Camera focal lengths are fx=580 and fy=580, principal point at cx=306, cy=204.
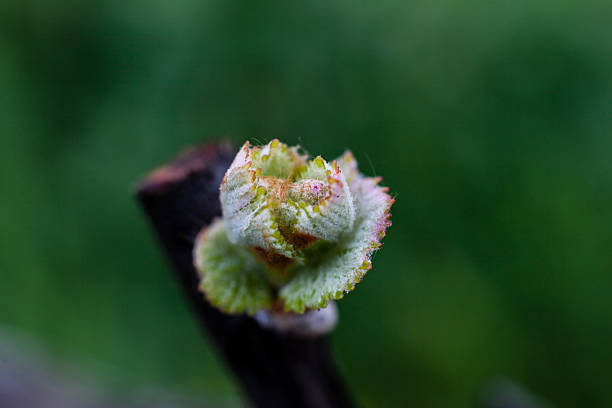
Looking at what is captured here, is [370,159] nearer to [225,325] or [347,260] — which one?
[225,325]

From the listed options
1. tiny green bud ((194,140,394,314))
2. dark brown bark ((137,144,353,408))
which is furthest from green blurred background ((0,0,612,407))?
tiny green bud ((194,140,394,314))

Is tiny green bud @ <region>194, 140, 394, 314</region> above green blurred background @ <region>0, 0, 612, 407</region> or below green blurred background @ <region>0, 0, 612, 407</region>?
below

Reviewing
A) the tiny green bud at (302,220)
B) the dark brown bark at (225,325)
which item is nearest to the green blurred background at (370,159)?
the dark brown bark at (225,325)

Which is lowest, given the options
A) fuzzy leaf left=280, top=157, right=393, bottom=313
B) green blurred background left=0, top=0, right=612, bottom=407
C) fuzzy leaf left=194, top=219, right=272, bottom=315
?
fuzzy leaf left=280, top=157, right=393, bottom=313

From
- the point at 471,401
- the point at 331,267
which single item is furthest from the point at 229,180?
the point at 471,401

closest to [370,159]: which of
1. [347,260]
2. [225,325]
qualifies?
[225,325]

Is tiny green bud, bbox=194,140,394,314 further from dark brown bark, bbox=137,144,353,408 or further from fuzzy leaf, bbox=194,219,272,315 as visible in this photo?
dark brown bark, bbox=137,144,353,408

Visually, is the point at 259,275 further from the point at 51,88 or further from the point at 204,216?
the point at 51,88
